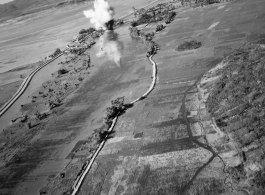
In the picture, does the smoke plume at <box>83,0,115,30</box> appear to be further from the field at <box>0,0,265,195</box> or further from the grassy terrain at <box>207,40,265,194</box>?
the grassy terrain at <box>207,40,265,194</box>

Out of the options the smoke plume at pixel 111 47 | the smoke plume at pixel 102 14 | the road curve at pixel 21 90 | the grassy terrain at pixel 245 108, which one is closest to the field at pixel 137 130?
the grassy terrain at pixel 245 108

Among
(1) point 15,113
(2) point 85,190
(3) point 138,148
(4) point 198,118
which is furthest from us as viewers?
(1) point 15,113

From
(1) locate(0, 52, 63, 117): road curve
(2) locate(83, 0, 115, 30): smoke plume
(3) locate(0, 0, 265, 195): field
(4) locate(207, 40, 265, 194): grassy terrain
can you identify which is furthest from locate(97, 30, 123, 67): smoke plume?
(4) locate(207, 40, 265, 194): grassy terrain

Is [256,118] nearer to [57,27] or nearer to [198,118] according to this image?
[198,118]

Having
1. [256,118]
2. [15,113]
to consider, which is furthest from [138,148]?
[15,113]

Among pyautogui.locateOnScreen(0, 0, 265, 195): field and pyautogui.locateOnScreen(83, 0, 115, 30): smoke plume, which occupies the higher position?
pyautogui.locateOnScreen(83, 0, 115, 30): smoke plume

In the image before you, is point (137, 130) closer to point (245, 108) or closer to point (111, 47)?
point (245, 108)

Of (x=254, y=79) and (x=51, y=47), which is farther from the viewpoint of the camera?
(x=51, y=47)
